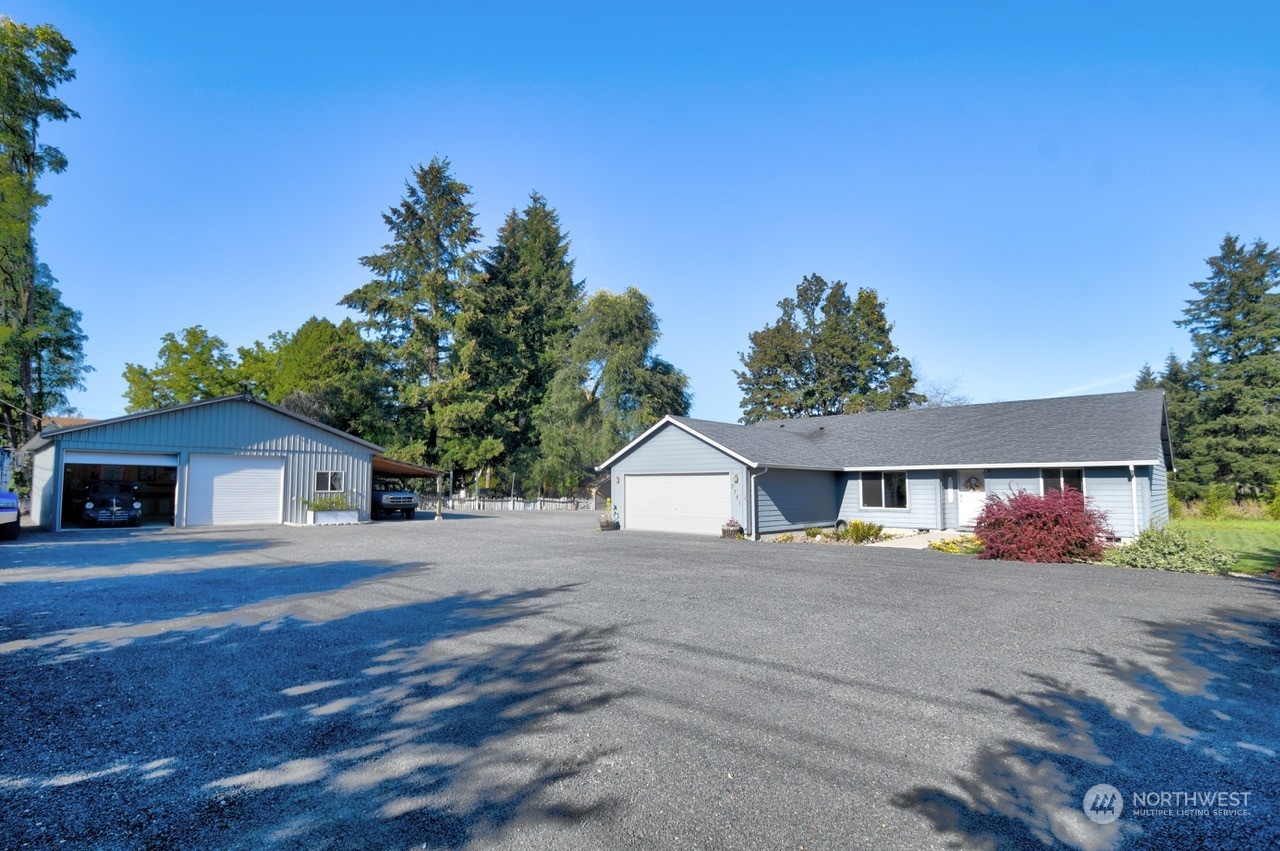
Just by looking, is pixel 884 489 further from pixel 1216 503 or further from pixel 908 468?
pixel 1216 503

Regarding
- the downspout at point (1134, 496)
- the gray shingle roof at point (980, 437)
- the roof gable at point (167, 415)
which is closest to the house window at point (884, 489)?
the gray shingle roof at point (980, 437)

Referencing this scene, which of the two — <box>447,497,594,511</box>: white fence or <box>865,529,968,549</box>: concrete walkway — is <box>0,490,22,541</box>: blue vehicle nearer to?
<box>447,497,594,511</box>: white fence

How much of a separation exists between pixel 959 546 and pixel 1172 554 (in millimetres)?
4276

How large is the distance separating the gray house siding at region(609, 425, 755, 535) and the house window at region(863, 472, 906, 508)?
5491 millimetres

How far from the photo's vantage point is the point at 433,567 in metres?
11.5

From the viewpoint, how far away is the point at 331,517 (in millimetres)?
22422

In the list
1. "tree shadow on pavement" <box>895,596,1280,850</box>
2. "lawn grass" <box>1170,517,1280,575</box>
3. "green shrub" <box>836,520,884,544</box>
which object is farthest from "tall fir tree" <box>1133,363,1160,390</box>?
"tree shadow on pavement" <box>895,596,1280,850</box>

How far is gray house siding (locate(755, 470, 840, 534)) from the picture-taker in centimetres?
1888

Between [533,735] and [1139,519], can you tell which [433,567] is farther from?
[1139,519]

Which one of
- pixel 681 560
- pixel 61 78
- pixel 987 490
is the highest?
pixel 61 78

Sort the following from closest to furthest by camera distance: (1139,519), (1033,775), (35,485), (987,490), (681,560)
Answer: (1033,775), (681,560), (1139,519), (987,490), (35,485)

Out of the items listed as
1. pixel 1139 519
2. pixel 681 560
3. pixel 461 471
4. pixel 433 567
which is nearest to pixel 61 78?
pixel 461 471

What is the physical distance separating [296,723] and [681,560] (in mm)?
9531

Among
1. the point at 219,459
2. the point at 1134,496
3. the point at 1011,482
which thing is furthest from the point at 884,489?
the point at 219,459
